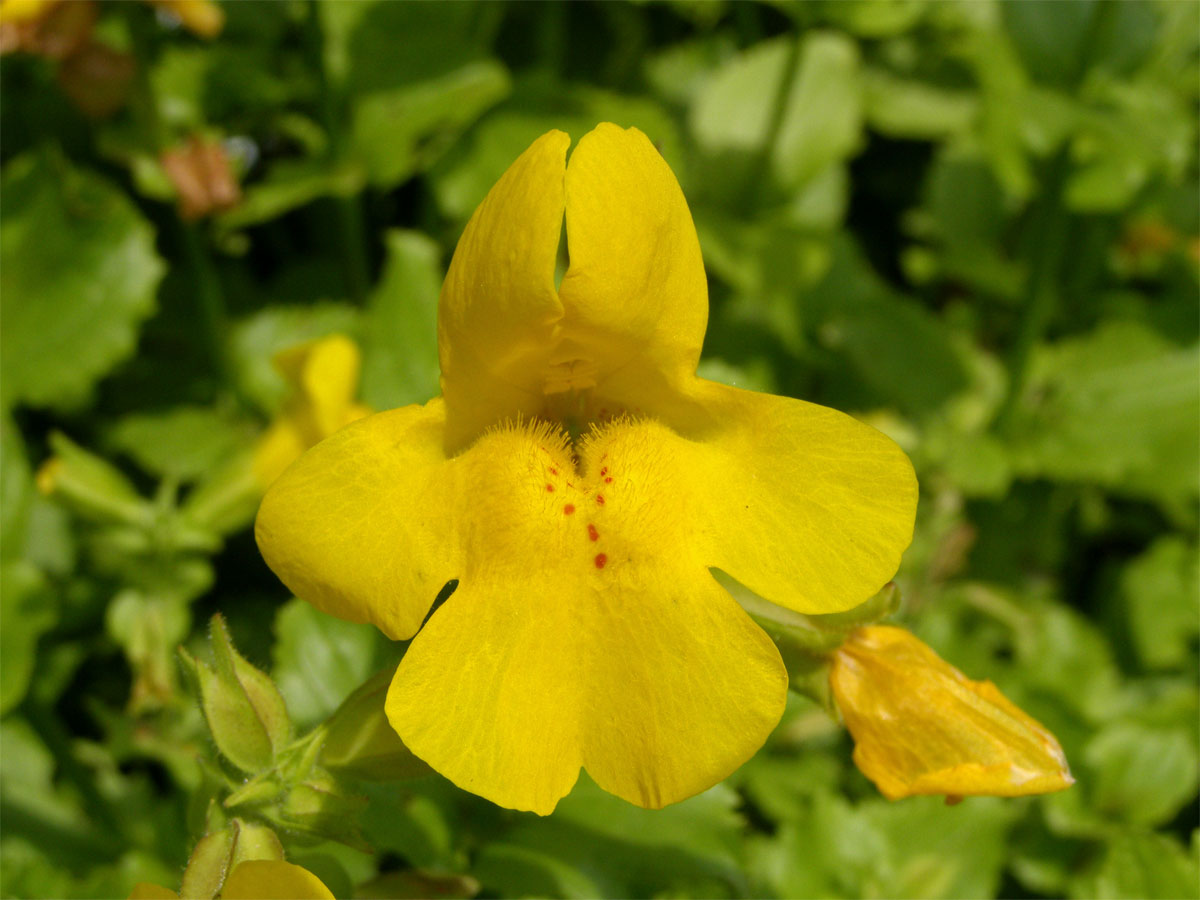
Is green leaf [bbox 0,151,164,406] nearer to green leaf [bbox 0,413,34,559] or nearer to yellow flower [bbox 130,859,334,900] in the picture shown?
green leaf [bbox 0,413,34,559]

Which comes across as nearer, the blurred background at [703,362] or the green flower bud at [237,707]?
the green flower bud at [237,707]

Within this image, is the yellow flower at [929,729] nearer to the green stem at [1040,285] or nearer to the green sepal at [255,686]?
the green sepal at [255,686]

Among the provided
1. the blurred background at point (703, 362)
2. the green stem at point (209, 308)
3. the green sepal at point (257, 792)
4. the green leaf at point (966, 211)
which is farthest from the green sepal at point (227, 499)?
the green leaf at point (966, 211)

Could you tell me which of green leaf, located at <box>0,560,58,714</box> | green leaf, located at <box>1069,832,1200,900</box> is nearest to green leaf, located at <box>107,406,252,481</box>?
green leaf, located at <box>0,560,58,714</box>

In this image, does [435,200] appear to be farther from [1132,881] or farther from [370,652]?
[1132,881]

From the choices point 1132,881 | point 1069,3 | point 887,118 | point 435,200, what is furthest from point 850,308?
point 1132,881

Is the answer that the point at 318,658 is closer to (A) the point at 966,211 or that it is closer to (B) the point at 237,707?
(B) the point at 237,707
